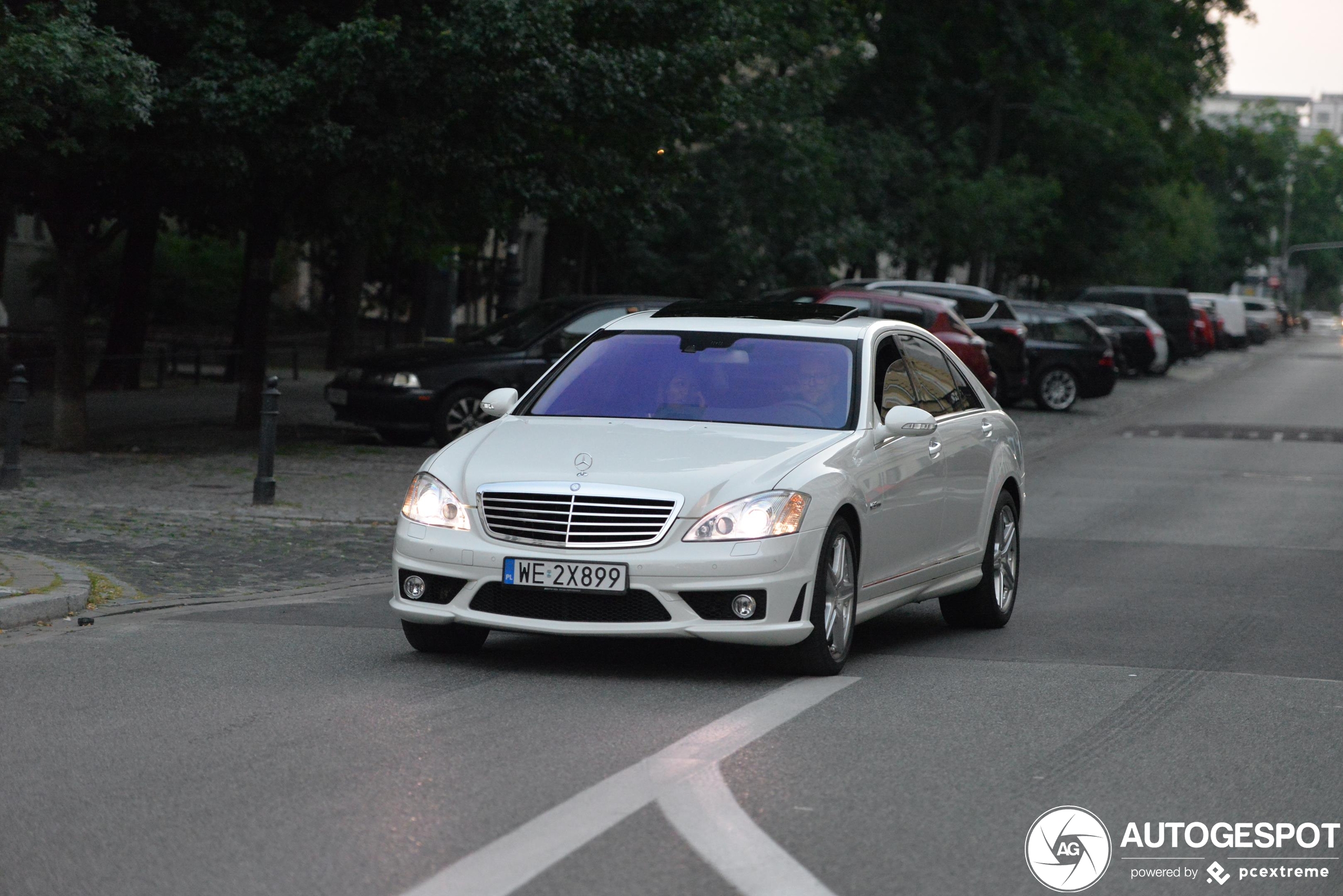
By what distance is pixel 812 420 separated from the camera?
852 centimetres

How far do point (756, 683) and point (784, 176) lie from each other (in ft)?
80.2

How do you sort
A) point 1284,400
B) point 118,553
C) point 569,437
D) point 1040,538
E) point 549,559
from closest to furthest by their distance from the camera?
point 549,559, point 569,437, point 118,553, point 1040,538, point 1284,400

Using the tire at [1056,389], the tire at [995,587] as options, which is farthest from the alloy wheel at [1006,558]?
the tire at [1056,389]

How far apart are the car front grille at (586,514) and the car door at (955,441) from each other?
2058mm

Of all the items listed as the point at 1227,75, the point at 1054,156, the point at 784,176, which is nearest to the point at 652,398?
the point at 784,176

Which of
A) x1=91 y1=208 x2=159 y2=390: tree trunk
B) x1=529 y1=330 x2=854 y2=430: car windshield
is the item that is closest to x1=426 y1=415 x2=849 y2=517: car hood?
x1=529 y1=330 x2=854 y2=430: car windshield

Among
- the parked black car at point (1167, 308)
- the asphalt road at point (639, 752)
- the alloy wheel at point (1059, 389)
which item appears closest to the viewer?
the asphalt road at point (639, 752)

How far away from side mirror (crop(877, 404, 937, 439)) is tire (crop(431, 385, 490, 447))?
11.5 m

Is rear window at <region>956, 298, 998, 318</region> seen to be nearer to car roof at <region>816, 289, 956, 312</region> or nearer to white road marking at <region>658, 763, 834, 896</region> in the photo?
car roof at <region>816, 289, 956, 312</region>

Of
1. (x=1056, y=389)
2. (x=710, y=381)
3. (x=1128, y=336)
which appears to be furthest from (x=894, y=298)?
(x=1128, y=336)

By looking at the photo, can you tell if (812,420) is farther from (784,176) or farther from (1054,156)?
(1054,156)

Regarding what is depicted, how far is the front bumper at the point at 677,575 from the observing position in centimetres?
757

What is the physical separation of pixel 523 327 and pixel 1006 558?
10.9 meters

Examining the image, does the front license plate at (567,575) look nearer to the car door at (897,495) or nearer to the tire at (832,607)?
the tire at (832,607)
